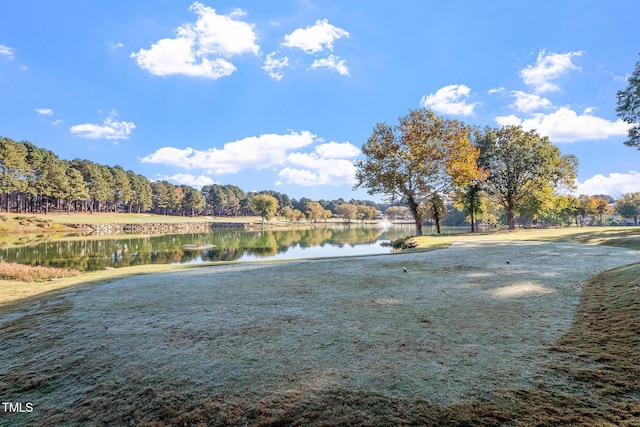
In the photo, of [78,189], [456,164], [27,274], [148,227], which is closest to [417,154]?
[456,164]

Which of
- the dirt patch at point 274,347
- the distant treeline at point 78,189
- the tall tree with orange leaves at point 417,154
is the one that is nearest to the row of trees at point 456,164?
the tall tree with orange leaves at point 417,154

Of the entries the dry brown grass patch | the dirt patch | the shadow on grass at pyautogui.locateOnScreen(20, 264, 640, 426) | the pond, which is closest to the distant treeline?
the pond

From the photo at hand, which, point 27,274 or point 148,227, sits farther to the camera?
point 148,227

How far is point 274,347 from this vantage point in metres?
4.48

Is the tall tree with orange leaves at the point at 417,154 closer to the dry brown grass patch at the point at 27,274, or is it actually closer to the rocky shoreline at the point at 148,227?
the dry brown grass patch at the point at 27,274

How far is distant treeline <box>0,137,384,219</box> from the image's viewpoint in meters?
75.1

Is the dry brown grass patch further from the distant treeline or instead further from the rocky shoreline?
the distant treeline

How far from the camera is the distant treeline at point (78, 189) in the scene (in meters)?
75.1

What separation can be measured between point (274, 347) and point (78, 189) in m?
105

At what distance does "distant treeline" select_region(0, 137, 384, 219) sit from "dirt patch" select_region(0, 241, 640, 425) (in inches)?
3585

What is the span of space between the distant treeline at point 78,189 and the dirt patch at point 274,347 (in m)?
91.1

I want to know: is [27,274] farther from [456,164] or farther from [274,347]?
[456,164]

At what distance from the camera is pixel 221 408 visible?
314cm

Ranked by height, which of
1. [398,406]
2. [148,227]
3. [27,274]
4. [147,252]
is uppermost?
[148,227]
